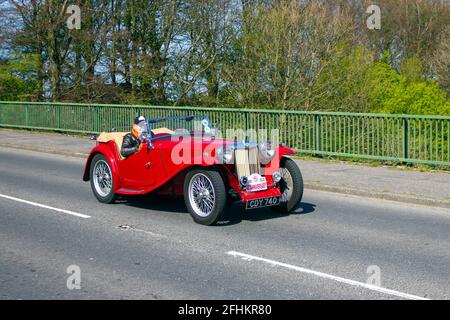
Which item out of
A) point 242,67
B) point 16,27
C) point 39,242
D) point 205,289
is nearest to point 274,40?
point 242,67

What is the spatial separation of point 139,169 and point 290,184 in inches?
90.0

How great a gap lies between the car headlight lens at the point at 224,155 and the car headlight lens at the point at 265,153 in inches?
21.4

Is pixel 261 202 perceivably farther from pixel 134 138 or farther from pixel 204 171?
pixel 134 138

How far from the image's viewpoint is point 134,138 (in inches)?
412

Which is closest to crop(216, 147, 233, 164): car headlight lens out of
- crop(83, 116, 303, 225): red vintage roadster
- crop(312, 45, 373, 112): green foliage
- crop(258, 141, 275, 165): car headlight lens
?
crop(83, 116, 303, 225): red vintage roadster

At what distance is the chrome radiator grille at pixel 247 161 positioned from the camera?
9258 mm

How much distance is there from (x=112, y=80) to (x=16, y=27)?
16.0 feet

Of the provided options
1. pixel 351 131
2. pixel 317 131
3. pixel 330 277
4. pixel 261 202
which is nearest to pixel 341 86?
pixel 317 131

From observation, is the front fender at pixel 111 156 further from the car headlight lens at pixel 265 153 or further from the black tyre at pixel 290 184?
the black tyre at pixel 290 184

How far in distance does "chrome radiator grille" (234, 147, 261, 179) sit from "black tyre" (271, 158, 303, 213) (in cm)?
56

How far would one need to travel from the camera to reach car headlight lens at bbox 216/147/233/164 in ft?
29.6

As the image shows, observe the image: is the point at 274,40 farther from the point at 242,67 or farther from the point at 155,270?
the point at 155,270

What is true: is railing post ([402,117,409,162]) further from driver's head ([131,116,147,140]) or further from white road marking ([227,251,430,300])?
white road marking ([227,251,430,300])
